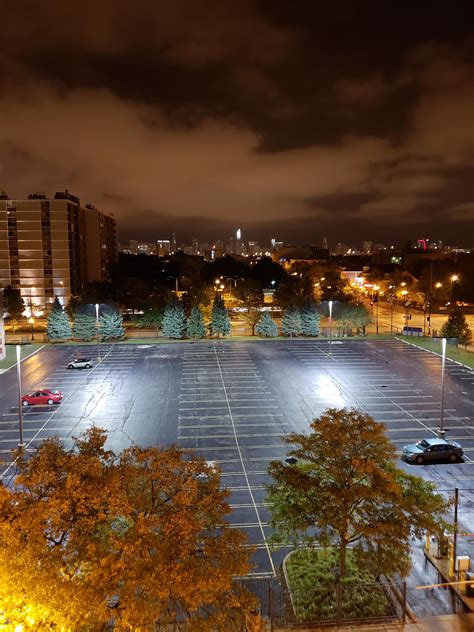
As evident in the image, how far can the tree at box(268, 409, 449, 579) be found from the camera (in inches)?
484

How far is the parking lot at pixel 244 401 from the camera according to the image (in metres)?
22.5

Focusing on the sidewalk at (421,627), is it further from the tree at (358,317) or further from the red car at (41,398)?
the tree at (358,317)

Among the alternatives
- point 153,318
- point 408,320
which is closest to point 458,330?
point 408,320

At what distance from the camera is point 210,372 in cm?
4153

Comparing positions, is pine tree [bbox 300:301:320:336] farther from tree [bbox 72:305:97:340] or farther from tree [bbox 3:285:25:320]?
tree [bbox 3:285:25:320]

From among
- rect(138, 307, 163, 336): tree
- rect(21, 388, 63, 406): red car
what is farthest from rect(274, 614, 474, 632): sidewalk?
rect(138, 307, 163, 336): tree

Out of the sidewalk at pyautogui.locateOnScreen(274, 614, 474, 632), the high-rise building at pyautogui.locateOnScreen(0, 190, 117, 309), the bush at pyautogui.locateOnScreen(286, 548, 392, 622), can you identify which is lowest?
the sidewalk at pyautogui.locateOnScreen(274, 614, 474, 632)

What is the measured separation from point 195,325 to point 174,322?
2.72m

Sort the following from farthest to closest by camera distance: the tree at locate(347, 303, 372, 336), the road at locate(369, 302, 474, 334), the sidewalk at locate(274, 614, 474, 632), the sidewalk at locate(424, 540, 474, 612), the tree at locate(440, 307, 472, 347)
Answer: the road at locate(369, 302, 474, 334) < the tree at locate(347, 303, 372, 336) < the tree at locate(440, 307, 472, 347) < the sidewalk at locate(424, 540, 474, 612) < the sidewalk at locate(274, 614, 474, 632)

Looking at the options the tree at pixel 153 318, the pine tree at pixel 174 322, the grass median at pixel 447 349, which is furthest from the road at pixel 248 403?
the tree at pixel 153 318

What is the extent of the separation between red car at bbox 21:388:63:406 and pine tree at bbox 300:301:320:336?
116 feet

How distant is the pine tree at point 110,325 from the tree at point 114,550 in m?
45.8

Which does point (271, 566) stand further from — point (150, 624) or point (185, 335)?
point (185, 335)

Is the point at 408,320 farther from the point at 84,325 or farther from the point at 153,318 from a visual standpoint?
the point at 84,325
